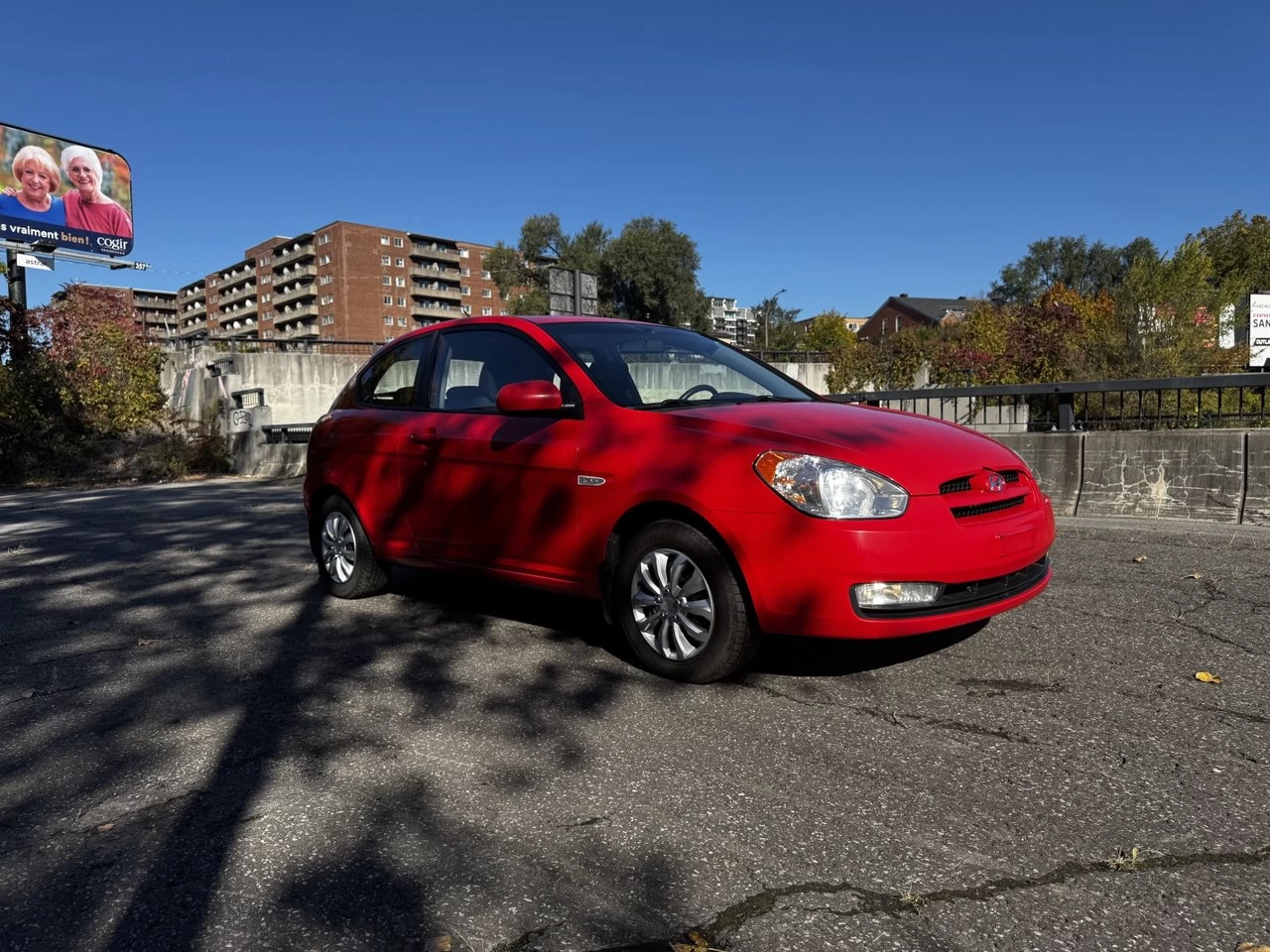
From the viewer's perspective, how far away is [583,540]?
387 centimetres

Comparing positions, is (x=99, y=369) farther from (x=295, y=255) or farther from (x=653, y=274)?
(x=295, y=255)

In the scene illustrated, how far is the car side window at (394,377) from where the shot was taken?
500 cm

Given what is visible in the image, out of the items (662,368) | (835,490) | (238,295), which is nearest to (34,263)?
(662,368)

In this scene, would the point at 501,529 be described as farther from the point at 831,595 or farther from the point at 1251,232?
the point at 1251,232

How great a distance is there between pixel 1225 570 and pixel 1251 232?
181ft

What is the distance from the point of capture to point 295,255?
105m

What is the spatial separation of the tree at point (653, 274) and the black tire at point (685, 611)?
58.8m

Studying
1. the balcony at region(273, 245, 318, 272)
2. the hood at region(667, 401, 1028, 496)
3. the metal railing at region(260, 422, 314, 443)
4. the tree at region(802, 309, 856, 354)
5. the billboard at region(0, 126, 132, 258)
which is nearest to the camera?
the hood at region(667, 401, 1028, 496)

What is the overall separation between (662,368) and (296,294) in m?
111

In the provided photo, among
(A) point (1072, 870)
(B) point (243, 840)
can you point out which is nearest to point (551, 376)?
(B) point (243, 840)

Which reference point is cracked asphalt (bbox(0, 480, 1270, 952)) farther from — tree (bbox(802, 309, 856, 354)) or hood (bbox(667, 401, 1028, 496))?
tree (bbox(802, 309, 856, 354))

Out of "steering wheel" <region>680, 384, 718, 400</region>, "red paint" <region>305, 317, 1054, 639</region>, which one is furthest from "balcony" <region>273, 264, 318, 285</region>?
"steering wheel" <region>680, 384, 718, 400</region>

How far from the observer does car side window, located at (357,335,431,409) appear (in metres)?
5.00

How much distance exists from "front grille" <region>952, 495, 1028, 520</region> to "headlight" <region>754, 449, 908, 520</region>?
270 millimetres
